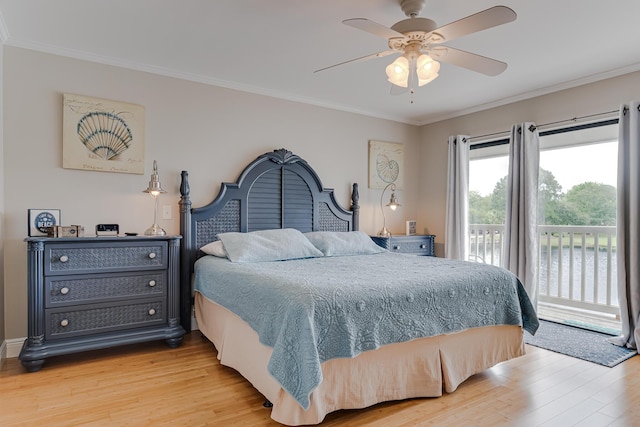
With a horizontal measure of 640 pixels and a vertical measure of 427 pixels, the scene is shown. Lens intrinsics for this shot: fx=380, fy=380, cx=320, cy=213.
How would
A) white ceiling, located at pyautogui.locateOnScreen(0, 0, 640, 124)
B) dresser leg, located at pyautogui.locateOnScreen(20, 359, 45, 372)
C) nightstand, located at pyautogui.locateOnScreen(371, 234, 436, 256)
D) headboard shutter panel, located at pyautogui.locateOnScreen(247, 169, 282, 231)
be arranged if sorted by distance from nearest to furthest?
white ceiling, located at pyautogui.locateOnScreen(0, 0, 640, 124) < dresser leg, located at pyautogui.locateOnScreen(20, 359, 45, 372) < headboard shutter panel, located at pyautogui.locateOnScreen(247, 169, 282, 231) < nightstand, located at pyautogui.locateOnScreen(371, 234, 436, 256)

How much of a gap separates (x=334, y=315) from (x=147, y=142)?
2403mm

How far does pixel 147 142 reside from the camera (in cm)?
329

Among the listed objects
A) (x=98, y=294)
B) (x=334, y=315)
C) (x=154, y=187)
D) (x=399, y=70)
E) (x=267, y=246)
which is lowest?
(x=98, y=294)

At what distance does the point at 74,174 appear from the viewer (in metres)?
→ 3.01

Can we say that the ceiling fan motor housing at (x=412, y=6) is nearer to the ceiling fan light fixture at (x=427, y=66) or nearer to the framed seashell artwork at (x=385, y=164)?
the ceiling fan light fixture at (x=427, y=66)

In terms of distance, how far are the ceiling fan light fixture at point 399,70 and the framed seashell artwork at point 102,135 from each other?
7.15 ft

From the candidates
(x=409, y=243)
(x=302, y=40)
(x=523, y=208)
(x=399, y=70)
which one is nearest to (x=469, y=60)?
(x=399, y=70)

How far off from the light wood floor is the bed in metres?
0.11

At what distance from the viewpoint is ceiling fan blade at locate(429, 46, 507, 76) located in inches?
88.0

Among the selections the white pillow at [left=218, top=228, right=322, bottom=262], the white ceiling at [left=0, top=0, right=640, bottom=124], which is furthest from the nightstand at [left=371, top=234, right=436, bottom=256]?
the white ceiling at [left=0, top=0, right=640, bottom=124]

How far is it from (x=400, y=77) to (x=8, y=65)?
2838 mm

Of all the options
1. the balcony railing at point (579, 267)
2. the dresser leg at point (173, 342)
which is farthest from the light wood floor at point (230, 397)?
the balcony railing at point (579, 267)

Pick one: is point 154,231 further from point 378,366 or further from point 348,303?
point 378,366

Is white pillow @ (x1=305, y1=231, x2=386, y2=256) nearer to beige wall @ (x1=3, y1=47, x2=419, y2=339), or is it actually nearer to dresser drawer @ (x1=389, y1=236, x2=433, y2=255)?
dresser drawer @ (x1=389, y1=236, x2=433, y2=255)
